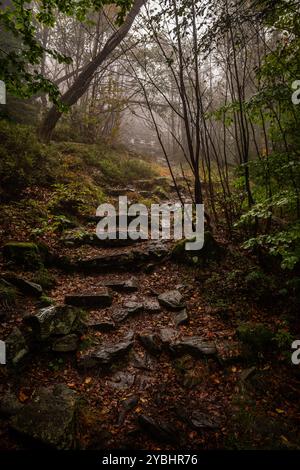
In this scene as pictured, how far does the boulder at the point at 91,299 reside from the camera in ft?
16.4

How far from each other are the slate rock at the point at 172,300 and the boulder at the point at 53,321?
160 cm

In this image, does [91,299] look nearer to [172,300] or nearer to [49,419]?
[172,300]

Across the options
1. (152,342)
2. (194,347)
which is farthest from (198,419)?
(152,342)

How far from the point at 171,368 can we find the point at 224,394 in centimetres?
77

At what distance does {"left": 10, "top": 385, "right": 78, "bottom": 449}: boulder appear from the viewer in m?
2.83

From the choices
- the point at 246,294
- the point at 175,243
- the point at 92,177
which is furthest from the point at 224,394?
the point at 92,177

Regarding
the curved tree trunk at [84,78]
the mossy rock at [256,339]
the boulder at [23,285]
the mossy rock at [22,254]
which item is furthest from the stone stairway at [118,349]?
the curved tree trunk at [84,78]

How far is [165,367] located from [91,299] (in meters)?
1.74

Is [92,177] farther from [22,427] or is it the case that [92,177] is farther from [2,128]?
[22,427]

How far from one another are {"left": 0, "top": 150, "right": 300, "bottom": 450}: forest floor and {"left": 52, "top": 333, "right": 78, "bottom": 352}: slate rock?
4 cm

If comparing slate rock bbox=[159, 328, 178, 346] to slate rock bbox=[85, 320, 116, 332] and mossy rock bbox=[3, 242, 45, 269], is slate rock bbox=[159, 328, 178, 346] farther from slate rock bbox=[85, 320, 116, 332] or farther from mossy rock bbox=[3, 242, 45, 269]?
mossy rock bbox=[3, 242, 45, 269]

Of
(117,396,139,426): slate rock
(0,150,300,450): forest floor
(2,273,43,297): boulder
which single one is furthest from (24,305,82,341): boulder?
(117,396,139,426): slate rock

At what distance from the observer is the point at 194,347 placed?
166 inches

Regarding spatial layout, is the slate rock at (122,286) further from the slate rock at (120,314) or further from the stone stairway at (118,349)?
the slate rock at (120,314)
